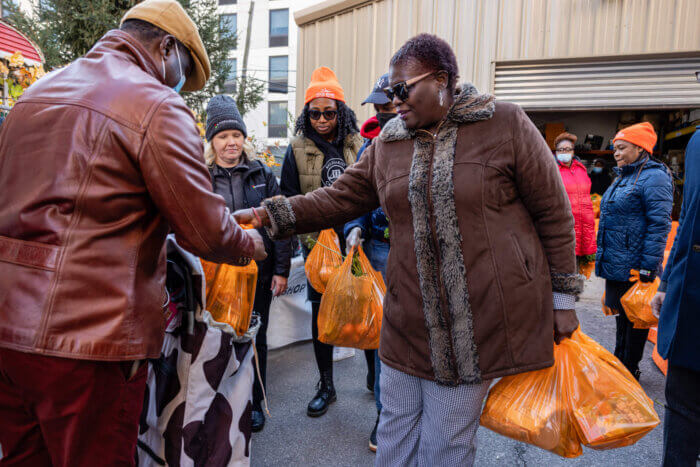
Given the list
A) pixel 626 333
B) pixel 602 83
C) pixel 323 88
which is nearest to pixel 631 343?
pixel 626 333

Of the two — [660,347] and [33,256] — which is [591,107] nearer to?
[660,347]

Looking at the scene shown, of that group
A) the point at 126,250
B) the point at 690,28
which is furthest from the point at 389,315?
the point at 690,28

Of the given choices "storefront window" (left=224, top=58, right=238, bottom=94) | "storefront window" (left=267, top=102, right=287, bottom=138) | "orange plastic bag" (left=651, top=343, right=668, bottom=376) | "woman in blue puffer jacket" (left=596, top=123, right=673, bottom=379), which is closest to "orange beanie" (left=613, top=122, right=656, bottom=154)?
"woman in blue puffer jacket" (left=596, top=123, right=673, bottom=379)

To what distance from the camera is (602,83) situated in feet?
22.4

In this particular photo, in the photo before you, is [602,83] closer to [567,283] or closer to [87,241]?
[567,283]

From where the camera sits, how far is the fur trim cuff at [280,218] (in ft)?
6.70

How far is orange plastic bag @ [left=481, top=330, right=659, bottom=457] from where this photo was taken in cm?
167

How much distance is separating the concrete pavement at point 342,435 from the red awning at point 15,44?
620cm

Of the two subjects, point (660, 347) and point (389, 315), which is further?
point (660, 347)

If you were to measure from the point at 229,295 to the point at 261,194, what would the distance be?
3.36ft

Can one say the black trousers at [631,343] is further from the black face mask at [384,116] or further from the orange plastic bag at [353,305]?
the black face mask at [384,116]

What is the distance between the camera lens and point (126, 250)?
135cm

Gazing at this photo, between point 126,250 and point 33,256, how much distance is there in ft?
0.76

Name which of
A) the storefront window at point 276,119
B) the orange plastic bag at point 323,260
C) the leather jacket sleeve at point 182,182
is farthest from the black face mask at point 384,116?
the storefront window at point 276,119
